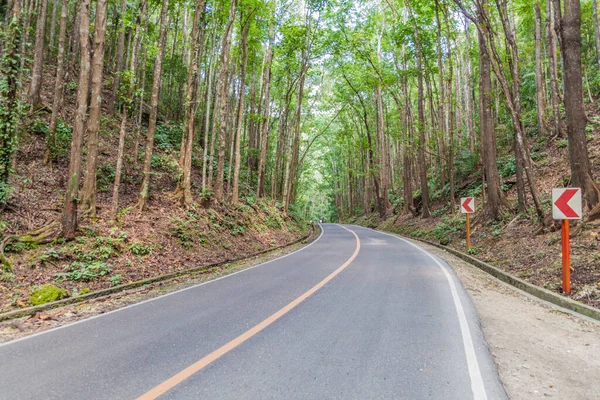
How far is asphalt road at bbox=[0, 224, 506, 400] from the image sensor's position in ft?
10.1

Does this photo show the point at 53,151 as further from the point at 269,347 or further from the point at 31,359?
the point at 269,347

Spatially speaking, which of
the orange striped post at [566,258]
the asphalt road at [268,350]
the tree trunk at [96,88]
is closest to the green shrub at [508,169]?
the orange striped post at [566,258]

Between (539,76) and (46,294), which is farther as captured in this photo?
(539,76)

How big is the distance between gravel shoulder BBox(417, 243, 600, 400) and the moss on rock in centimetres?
747

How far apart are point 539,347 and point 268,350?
3355 millimetres

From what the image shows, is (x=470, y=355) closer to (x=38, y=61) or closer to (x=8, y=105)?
(x=8, y=105)

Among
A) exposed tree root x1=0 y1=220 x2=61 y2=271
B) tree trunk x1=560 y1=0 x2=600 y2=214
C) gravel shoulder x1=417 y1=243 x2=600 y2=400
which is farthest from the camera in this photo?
tree trunk x1=560 y1=0 x2=600 y2=214

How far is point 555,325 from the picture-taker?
5.08 meters

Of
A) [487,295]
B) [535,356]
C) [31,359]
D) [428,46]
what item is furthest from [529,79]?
[31,359]

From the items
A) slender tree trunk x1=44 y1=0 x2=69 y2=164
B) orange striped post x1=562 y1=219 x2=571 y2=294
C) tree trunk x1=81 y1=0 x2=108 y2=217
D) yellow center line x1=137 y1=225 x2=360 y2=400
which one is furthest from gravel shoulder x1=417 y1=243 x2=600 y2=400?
slender tree trunk x1=44 y1=0 x2=69 y2=164

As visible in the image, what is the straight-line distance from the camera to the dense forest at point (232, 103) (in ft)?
29.0

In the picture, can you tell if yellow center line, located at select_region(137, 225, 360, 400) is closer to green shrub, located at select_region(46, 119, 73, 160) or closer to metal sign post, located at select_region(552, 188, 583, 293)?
metal sign post, located at select_region(552, 188, 583, 293)

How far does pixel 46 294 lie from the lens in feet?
21.1

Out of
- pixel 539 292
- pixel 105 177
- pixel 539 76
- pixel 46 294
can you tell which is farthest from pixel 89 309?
pixel 539 76
